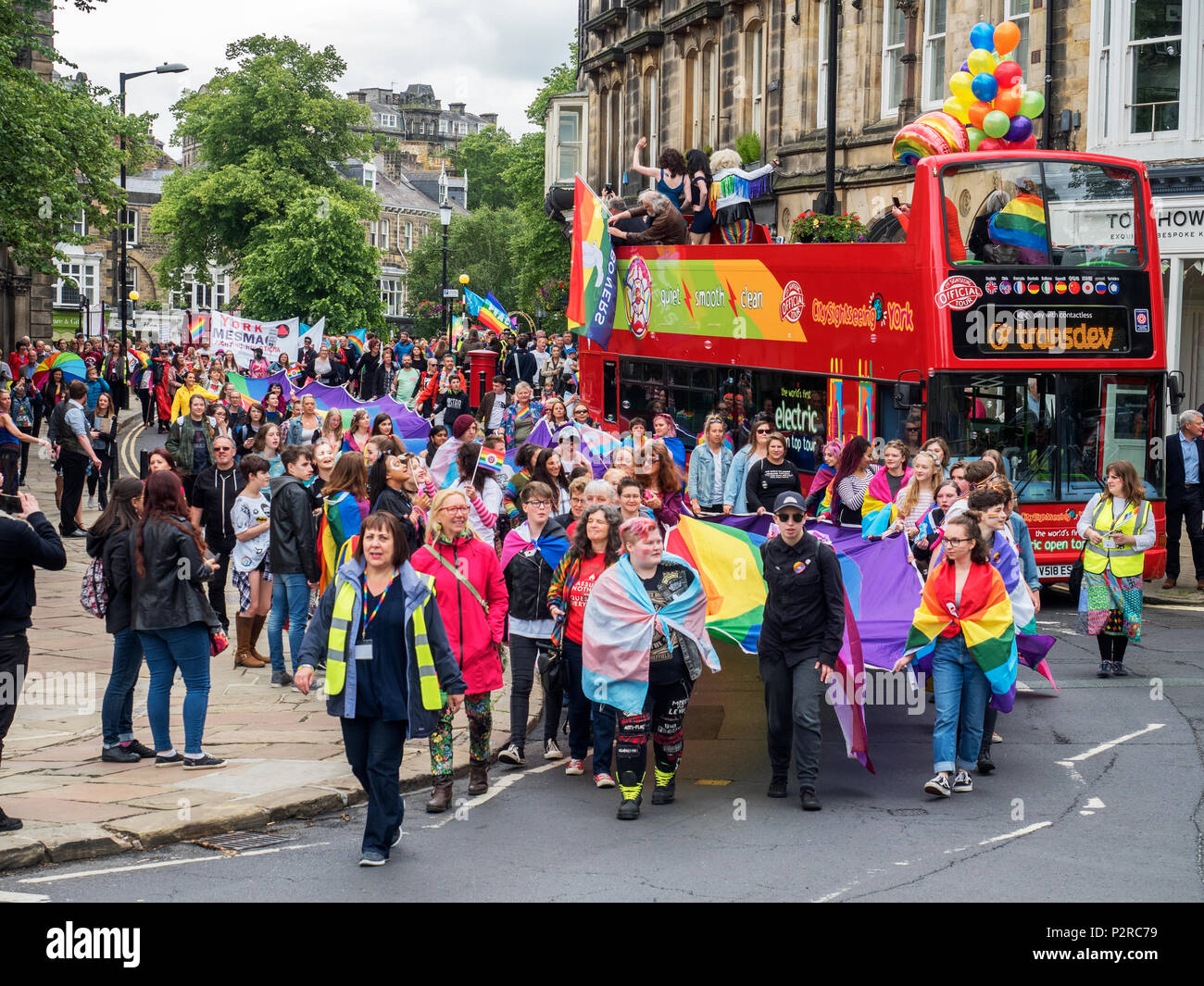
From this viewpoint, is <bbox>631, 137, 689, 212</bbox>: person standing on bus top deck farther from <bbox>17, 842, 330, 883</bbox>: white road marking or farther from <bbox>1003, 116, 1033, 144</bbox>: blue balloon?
<bbox>17, 842, 330, 883</bbox>: white road marking

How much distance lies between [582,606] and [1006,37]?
1076 centimetres

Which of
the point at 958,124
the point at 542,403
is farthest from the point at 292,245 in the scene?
the point at 958,124

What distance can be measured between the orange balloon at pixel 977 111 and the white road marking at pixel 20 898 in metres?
12.8

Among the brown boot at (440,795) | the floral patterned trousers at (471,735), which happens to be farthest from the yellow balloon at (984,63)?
the brown boot at (440,795)

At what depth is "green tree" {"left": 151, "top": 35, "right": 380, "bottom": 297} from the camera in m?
64.7

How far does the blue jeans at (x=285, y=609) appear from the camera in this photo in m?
11.8

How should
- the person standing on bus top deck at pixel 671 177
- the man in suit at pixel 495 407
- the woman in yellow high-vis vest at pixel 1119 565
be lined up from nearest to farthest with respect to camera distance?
the woman in yellow high-vis vest at pixel 1119 565 → the man in suit at pixel 495 407 → the person standing on bus top deck at pixel 671 177

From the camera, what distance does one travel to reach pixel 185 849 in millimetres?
7875

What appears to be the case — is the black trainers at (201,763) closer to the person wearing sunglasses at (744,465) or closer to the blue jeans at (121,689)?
the blue jeans at (121,689)

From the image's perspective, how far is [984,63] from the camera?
16.6m

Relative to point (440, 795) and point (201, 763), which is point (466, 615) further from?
point (201, 763)

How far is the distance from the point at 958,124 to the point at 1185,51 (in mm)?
6750

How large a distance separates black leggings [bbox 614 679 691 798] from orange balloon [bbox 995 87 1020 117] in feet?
32.5

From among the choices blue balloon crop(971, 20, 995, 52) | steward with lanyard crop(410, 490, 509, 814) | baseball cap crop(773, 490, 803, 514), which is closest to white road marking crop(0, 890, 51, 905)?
steward with lanyard crop(410, 490, 509, 814)
